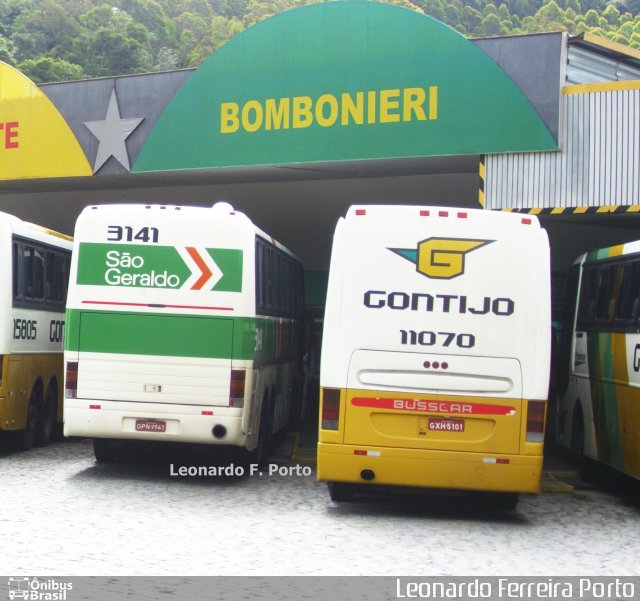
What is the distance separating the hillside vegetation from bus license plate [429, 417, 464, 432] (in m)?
106

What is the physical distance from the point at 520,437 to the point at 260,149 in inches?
356

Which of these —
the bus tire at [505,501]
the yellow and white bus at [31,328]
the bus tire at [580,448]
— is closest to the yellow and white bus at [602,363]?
the bus tire at [580,448]

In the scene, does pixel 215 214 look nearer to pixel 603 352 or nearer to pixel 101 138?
pixel 603 352

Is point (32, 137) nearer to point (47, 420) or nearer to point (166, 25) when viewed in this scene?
point (47, 420)

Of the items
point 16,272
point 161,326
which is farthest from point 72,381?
point 16,272

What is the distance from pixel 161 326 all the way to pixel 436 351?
138 inches

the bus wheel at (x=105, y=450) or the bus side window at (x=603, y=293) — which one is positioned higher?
the bus side window at (x=603, y=293)

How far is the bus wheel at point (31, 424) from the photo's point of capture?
1547cm

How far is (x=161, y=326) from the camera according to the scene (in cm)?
1266

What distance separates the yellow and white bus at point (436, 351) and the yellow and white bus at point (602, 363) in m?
1.75

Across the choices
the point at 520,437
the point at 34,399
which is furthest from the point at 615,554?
the point at 34,399

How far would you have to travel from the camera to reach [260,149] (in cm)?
1828

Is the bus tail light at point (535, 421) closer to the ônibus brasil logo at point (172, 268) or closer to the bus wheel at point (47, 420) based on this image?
the ônibus brasil logo at point (172, 268)
